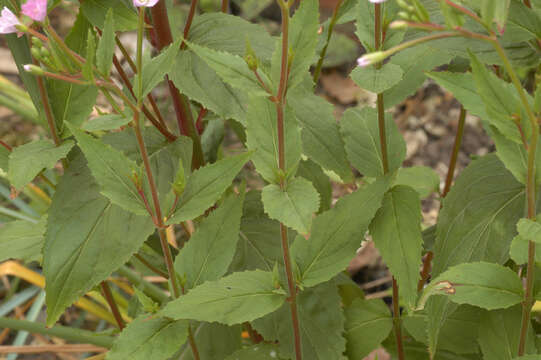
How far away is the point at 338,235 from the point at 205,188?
196mm

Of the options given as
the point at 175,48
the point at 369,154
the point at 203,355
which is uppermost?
the point at 175,48

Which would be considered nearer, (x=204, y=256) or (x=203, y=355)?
(x=204, y=256)

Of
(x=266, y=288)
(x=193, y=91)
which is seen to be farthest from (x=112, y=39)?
(x=266, y=288)

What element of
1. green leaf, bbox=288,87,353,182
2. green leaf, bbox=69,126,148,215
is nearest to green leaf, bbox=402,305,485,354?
green leaf, bbox=288,87,353,182

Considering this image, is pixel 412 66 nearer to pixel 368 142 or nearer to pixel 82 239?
pixel 368 142

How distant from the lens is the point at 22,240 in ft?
3.19

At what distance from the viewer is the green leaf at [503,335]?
768 mm

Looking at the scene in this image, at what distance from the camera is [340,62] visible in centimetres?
220

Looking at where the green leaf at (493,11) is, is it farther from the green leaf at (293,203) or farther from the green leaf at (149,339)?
the green leaf at (149,339)

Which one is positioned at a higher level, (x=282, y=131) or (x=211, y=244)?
(x=282, y=131)

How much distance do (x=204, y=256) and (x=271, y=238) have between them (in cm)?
18

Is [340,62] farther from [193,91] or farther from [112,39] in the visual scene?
[112,39]

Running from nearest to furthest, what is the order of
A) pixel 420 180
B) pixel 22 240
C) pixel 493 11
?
pixel 493 11, pixel 22 240, pixel 420 180

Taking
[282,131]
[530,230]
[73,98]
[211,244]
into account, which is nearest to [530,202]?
[530,230]
